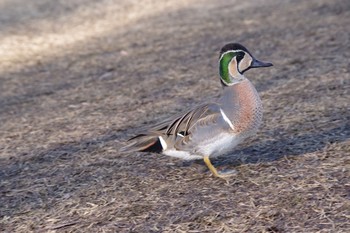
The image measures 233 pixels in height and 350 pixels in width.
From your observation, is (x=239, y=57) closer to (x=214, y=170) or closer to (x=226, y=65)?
(x=226, y=65)

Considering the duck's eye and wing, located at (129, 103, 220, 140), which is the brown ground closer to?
wing, located at (129, 103, 220, 140)

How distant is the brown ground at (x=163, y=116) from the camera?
3820 millimetres

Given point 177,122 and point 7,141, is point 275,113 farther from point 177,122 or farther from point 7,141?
point 7,141

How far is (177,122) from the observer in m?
4.25

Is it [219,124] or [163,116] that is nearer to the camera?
[219,124]

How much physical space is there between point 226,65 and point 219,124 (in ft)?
1.31

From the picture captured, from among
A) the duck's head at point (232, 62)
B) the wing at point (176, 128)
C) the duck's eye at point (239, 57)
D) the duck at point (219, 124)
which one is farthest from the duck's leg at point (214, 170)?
the duck's eye at point (239, 57)

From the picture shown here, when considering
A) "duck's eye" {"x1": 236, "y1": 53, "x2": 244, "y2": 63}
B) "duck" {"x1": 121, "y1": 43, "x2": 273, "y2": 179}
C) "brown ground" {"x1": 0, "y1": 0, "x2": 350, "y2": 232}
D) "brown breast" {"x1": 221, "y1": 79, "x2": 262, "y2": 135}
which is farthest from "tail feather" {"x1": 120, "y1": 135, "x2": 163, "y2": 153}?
"duck's eye" {"x1": 236, "y1": 53, "x2": 244, "y2": 63}

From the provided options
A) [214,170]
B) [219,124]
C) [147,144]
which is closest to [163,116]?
[147,144]

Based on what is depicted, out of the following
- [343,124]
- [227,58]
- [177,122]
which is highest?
[227,58]

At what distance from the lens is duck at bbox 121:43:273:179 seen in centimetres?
405

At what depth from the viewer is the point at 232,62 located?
421 cm

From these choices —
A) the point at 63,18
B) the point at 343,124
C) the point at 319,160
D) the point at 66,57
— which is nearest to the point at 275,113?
the point at 343,124

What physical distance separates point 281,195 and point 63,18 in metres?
8.47
